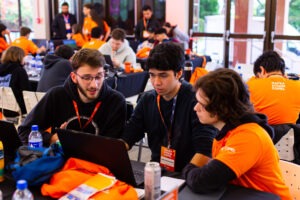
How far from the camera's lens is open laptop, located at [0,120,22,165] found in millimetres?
1852

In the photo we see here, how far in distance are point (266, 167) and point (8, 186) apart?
109cm

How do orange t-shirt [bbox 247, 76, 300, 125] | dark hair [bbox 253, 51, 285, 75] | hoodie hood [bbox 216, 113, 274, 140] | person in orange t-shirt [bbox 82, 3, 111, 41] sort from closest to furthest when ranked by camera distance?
1. hoodie hood [bbox 216, 113, 274, 140]
2. orange t-shirt [bbox 247, 76, 300, 125]
3. dark hair [bbox 253, 51, 285, 75]
4. person in orange t-shirt [bbox 82, 3, 111, 41]

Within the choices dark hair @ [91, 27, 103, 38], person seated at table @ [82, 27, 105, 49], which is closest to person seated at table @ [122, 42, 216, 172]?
person seated at table @ [82, 27, 105, 49]

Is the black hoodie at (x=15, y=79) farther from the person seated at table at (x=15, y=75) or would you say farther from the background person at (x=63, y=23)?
the background person at (x=63, y=23)

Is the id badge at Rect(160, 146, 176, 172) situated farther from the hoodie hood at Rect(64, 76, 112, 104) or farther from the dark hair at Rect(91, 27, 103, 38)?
the dark hair at Rect(91, 27, 103, 38)

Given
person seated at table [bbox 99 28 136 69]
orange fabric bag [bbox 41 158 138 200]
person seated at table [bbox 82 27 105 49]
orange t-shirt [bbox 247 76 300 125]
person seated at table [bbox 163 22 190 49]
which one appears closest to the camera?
orange fabric bag [bbox 41 158 138 200]

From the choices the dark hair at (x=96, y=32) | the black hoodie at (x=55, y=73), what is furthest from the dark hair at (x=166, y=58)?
the dark hair at (x=96, y=32)

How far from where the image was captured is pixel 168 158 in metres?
2.11

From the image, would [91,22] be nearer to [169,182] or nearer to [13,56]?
[13,56]

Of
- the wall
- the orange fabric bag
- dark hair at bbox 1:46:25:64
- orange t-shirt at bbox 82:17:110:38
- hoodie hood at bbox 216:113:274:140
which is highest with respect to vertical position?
the wall

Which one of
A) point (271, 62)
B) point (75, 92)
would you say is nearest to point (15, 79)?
point (75, 92)

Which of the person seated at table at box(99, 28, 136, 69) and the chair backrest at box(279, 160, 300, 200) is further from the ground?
the person seated at table at box(99, 28, 136, 69)

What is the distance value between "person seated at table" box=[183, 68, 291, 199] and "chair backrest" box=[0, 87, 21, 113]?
9.35ft

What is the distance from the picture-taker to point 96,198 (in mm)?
1392
